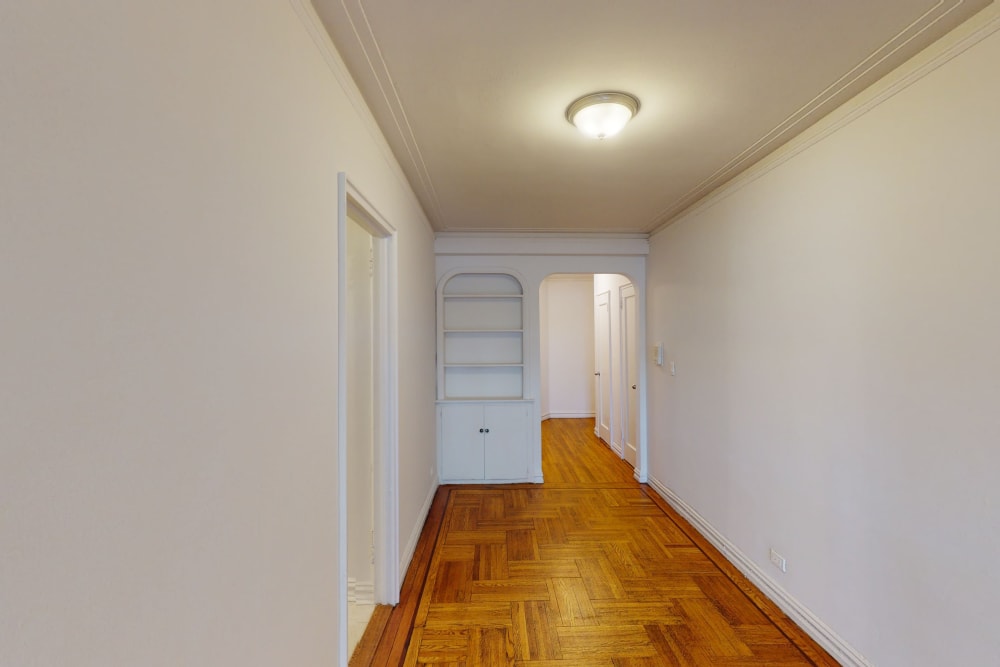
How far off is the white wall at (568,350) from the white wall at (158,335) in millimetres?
6751

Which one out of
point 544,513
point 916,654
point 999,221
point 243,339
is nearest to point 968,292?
point 999,221

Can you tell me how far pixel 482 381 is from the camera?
4.65 metres

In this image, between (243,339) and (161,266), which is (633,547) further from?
(161,266)

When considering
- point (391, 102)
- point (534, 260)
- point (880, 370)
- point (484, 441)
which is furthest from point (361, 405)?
point (534, 260)

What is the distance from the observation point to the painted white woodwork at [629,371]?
4.60 meters

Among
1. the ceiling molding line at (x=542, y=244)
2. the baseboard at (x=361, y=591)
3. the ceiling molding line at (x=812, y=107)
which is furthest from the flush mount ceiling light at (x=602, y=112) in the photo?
the baseboard at (x=361, y=591)

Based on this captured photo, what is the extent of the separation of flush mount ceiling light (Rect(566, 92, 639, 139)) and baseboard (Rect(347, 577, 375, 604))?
2.68 m

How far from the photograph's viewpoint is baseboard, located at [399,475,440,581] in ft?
8.70

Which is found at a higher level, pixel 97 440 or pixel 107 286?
pixel 107 286

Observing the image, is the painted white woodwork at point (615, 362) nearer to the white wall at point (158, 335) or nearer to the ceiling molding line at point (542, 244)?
the ceiling molding line at point (542, 244)

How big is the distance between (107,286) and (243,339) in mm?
364

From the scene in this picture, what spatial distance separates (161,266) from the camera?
2.42 ft

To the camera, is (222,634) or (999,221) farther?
(999,221)

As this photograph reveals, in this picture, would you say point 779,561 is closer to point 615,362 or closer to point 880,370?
point 880,370
